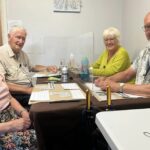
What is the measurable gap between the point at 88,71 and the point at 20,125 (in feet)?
3.05

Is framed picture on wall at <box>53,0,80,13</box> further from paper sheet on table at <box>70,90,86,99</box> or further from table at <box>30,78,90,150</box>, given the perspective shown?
table at <box>30,78,90,150</box>

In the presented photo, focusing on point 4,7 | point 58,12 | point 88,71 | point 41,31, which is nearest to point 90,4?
point 58,12

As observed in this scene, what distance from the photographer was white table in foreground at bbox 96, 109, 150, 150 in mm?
602

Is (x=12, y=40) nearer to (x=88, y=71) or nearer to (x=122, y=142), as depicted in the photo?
(x=88, y=71)

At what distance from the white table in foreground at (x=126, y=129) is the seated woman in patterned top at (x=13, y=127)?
644 millimetres

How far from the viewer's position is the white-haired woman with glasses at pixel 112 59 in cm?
229

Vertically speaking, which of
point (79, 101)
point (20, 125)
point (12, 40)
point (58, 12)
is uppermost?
point (58, 12)

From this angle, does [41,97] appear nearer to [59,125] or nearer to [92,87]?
[59,125]

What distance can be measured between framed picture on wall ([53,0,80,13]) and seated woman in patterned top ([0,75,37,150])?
1.77m

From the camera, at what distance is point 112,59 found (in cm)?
242

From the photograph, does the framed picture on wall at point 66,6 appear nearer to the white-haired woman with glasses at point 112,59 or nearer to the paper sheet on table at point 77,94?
the white-haired woman with glasses at point 112,59

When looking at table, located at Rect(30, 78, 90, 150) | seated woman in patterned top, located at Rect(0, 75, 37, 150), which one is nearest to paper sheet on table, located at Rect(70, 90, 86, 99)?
table, located at Rect(30, 78, 90, 150)

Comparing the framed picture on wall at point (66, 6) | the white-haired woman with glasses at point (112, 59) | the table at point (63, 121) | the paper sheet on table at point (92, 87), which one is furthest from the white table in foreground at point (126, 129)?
the framed picture on wall at point (66, 6)

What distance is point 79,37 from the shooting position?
311 centimetres
